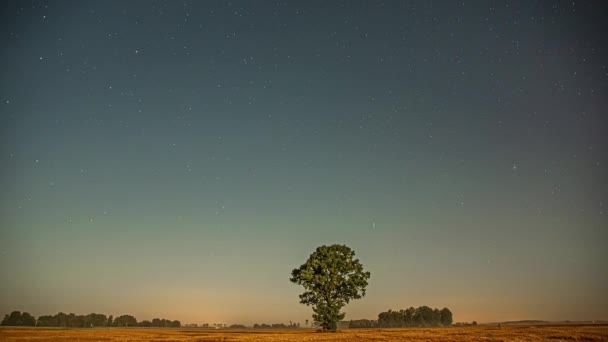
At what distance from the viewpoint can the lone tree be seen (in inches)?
2884

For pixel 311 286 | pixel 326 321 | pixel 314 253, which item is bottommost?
pixel 326 321

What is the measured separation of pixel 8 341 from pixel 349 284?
169 ft

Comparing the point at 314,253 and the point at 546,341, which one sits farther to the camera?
the point at 314,253

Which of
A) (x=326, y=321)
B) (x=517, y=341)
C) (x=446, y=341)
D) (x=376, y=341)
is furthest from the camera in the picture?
(x=326, y=321)

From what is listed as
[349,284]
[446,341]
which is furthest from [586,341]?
[349,284]

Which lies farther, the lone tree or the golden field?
the lone tree

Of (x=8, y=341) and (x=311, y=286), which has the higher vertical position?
(x=311, y=286)

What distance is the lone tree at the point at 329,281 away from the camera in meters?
73.2

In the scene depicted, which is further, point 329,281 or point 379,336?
point 329,281

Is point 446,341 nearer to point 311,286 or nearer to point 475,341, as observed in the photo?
point 475,341

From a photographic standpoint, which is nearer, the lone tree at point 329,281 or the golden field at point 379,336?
the golden field at point 379,336

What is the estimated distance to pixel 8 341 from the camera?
41094mm

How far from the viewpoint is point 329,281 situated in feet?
243

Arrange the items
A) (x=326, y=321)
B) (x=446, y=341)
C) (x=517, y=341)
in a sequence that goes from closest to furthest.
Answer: (x=517, y=341)
(x=446, y=341)
(x=326, y=321)
